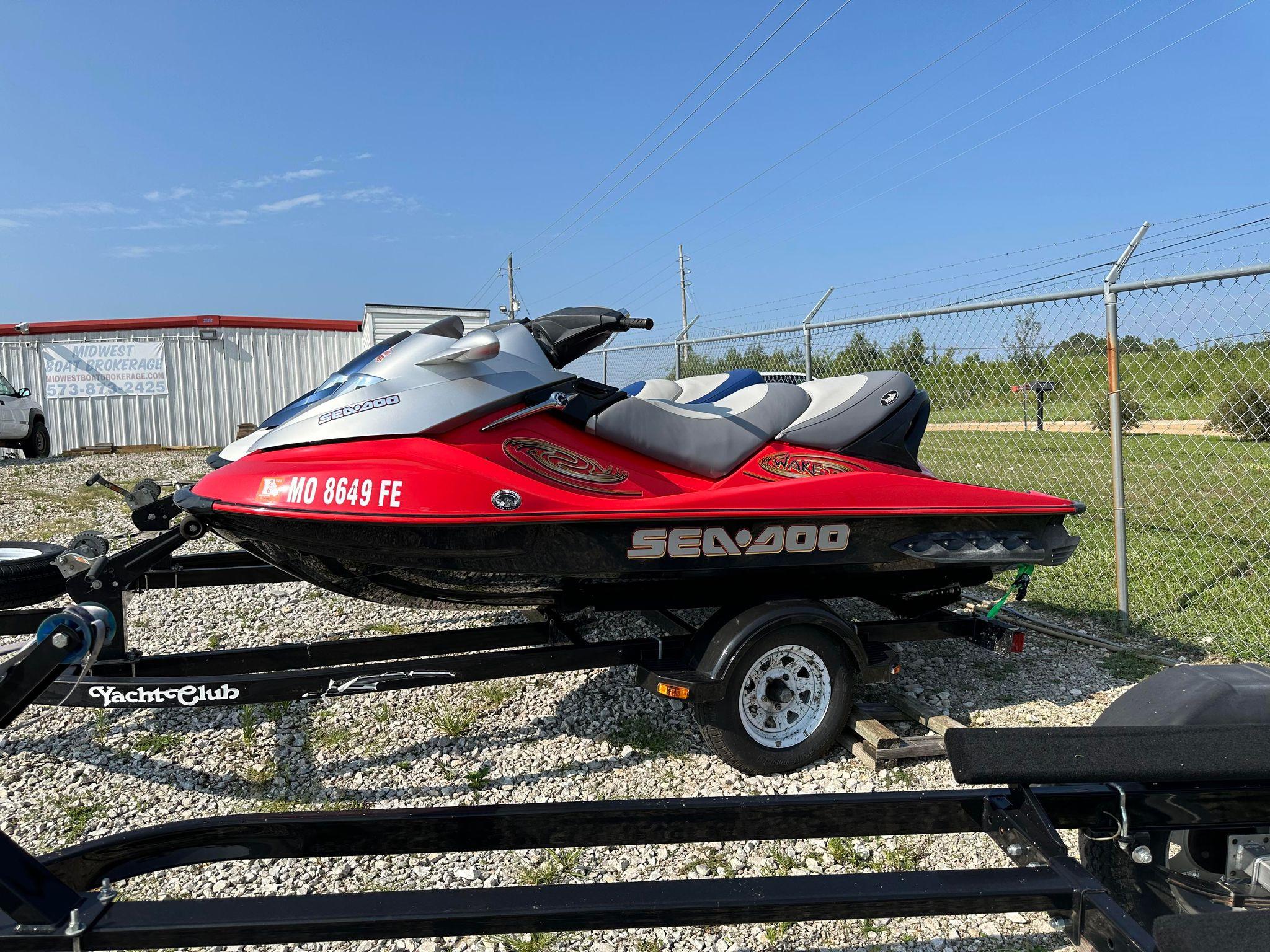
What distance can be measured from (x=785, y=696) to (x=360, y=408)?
6.61 ft

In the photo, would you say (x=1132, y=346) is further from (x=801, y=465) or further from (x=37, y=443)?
(x=37, y=443)

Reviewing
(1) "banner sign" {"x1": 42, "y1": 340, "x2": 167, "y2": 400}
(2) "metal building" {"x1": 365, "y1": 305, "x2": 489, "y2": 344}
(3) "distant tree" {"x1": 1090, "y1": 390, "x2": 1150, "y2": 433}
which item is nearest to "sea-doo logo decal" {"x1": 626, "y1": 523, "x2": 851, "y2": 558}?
(3) "distant tree" {"x1": 1090, "y1": 390, "x2": 1150, "y2": 433}

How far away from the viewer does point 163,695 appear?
2.99 metres

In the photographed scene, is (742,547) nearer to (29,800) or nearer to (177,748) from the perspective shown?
(177,748)

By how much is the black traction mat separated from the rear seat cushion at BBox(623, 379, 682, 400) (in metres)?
3.03

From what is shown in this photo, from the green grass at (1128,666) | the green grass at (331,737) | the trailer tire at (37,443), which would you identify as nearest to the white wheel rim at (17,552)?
the green grass at (331,737)

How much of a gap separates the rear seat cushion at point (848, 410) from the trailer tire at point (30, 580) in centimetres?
298

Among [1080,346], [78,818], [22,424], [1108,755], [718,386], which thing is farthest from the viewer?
[22,424]

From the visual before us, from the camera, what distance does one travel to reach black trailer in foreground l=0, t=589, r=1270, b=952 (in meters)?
1.55

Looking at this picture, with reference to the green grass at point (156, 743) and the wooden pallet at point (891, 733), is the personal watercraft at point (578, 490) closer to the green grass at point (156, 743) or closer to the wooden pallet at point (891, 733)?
the wooden pallet at point (891, 733)

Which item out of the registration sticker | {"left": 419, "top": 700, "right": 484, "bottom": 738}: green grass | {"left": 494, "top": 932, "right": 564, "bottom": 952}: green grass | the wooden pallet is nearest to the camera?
{"left": 494, "top": 932, "right": 564, "bottom": 952}: green grass

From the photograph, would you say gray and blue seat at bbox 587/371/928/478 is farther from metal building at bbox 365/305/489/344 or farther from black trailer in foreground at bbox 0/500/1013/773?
metal building at bbox 365/305/489/344

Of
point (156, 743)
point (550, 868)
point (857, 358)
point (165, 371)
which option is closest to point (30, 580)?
point (156, 743)

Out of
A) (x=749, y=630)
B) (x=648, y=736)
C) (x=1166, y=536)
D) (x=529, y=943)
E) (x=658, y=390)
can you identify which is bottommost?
(x=529, y=943)
